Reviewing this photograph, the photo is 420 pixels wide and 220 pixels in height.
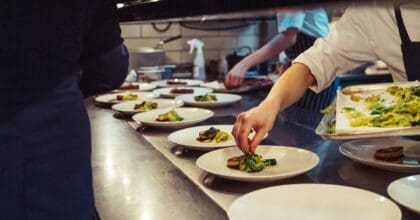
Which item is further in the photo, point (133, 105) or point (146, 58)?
point (146, 58)

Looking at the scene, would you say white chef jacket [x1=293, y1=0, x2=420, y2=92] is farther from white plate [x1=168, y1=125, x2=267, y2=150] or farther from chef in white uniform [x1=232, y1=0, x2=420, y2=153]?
white plate [x1=168, y1=125, x2=267, y2=150]

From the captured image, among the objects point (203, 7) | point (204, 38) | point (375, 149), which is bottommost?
point (375, 149)

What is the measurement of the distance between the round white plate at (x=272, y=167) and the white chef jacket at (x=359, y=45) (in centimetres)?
42

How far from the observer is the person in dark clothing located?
37.2 inches

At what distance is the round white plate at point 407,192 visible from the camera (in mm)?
964

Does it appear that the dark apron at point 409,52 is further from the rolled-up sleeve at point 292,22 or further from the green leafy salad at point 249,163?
the rolled-up sleeve at point 292,22

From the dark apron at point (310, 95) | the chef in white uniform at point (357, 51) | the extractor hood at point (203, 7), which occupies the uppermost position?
the extractor hood at point (203, 7)

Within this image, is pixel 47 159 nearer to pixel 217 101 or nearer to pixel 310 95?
pixel 217 101

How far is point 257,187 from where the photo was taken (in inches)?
46.7

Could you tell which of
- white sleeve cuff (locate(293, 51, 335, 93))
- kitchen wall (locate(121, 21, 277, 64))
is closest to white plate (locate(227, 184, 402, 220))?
white sleeve cuff (locate(293, 51, 335, 93))

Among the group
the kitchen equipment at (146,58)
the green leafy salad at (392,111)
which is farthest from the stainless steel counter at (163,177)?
the kitchen equipment at (146,58)

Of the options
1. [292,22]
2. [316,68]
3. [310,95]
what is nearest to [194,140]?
[316,68]

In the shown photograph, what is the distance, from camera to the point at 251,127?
1.32 metres

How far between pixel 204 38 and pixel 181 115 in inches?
97.2
